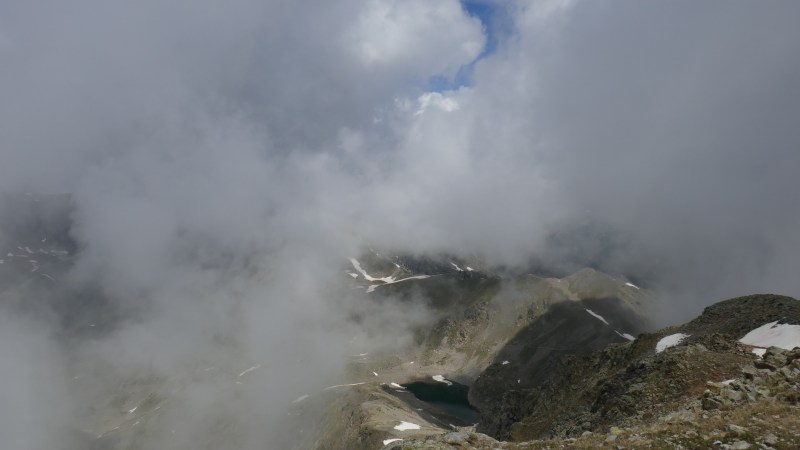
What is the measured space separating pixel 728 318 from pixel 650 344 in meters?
12.8

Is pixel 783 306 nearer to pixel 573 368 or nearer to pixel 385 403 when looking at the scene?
pixel 573 368

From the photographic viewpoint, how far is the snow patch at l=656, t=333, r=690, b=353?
72387mm

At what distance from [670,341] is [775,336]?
70.0 ft

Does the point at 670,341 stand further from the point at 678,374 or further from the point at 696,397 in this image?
the point at 696,397

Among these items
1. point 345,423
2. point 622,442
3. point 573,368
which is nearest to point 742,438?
point 622,442

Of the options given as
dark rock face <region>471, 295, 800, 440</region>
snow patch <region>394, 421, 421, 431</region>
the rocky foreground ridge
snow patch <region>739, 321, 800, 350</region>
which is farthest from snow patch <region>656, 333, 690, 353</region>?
snow patch <region>394, 421, 421, 431</region>

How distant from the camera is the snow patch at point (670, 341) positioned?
72.4m

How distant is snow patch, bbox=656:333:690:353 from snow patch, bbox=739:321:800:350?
13.1 metres

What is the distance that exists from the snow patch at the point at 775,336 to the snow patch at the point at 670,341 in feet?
43.1

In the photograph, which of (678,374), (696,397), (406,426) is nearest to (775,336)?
(678,374)

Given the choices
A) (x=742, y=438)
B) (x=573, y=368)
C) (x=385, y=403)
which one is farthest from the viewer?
(x=385, y=403)

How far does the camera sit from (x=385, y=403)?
530ft

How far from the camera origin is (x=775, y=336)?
53375 mm

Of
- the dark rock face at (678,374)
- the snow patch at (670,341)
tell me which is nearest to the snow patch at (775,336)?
the dark rock face at (678,374)
